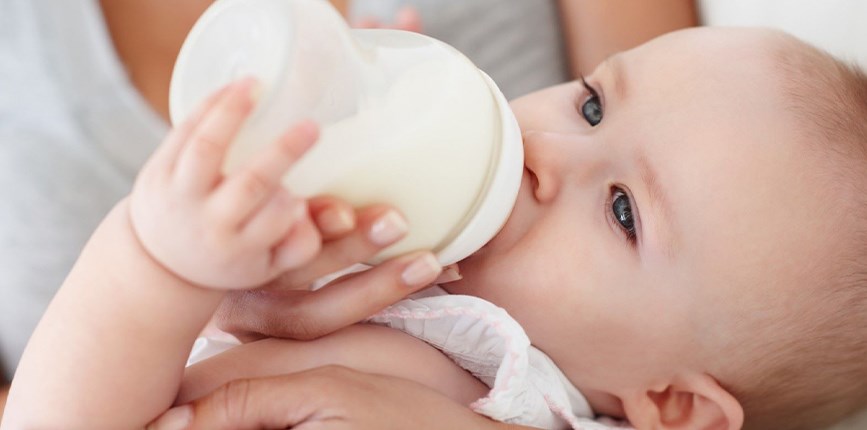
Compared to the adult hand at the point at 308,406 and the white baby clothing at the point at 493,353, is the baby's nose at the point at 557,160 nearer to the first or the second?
the white baby clothing at the point at 493,353

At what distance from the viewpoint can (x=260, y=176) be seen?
641 millimetres

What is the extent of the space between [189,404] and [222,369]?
0.09 metres

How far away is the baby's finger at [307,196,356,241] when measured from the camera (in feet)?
2.28

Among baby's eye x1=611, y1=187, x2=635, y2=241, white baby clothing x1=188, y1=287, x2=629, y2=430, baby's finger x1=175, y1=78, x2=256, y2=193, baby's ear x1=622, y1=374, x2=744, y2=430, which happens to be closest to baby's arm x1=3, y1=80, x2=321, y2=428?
baby's finger x1=175, y1=78, x2=256, y2=193

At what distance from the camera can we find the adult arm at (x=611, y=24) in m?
1.60

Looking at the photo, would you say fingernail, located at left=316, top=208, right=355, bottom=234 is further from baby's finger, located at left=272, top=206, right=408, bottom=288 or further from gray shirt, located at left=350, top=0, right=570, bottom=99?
gray shirt, located at left=350, top=0, right=570, bottom=99

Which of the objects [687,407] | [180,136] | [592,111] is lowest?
[687,407]

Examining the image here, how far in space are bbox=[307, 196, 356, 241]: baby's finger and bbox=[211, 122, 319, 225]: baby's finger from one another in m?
0.06

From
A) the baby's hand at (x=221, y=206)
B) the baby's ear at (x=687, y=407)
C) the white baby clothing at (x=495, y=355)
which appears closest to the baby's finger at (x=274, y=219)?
the baby's hand at (x=221, y=206)

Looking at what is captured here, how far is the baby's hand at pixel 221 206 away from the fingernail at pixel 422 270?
0.13 m

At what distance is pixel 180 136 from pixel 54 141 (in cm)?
92

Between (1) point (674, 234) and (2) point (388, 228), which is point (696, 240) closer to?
(1) point (674, 234)

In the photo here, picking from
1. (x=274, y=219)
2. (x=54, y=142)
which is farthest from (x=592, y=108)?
(x=54, y=142)

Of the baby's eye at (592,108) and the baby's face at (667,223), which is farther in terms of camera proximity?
the baby's eye at (592,108)
